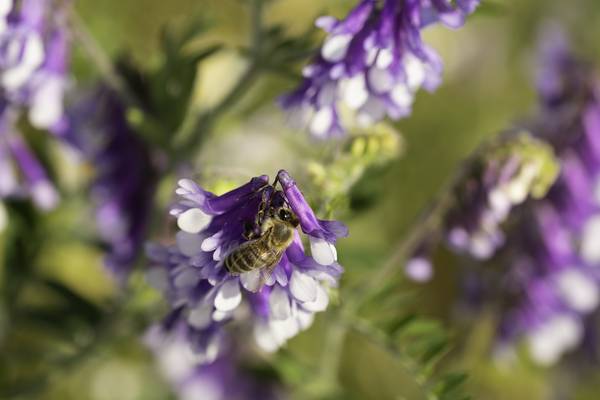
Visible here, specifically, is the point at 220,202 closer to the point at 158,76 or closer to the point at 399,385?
the point at 158,76

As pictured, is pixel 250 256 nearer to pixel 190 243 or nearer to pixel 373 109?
pixel 190 243

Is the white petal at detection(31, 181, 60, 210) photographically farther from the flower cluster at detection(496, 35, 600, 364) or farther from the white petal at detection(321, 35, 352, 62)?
the flower cluster at detection(496, 35, 600, 364)

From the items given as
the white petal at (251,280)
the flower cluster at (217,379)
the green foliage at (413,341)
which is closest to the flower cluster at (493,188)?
the green foliage at (413,341)

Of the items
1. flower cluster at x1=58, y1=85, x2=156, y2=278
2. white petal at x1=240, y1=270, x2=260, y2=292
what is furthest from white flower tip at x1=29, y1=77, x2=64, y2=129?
white petal at x1=240, y1=270, x2=260, y2=292

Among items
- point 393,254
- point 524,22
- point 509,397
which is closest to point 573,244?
point 393,254

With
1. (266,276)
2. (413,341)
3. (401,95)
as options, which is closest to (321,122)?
(401,95)

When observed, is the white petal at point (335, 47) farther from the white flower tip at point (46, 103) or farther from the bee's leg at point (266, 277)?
the white flower tip at point (46, 103)
